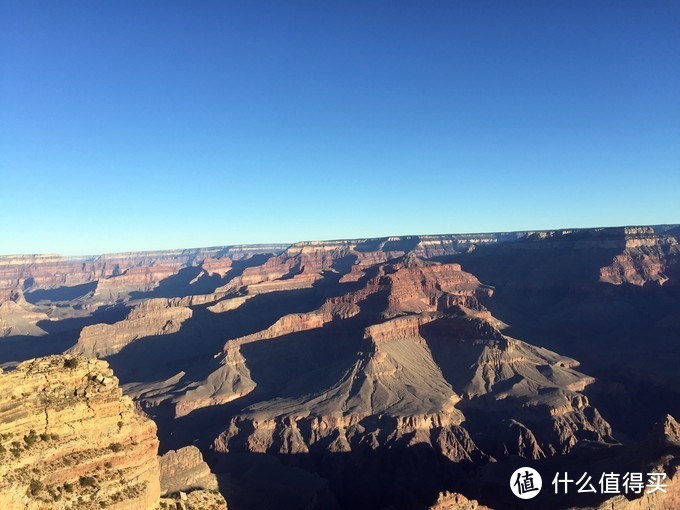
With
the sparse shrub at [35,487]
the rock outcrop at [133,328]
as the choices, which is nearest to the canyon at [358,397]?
the sparse shrub at [35,487]

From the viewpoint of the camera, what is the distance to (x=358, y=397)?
90125 mm

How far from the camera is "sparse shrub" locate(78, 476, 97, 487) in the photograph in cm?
2433

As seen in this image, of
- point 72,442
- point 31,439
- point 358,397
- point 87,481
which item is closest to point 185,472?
point 87,481

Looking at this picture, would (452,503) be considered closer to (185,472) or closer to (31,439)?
(185,472)

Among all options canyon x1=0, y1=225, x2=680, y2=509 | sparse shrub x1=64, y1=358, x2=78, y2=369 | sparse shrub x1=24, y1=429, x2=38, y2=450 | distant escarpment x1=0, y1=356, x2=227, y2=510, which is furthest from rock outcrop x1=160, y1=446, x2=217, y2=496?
sparse shrub x1=24, y1=429, x2=38, y2=450

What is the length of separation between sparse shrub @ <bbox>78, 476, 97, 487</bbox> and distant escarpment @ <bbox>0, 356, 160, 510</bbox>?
0.05 metres

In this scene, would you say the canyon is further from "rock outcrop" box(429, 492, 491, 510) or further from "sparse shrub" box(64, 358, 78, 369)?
"rock outcrop" box(429, 492, 491, 510)

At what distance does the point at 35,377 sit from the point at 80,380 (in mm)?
2191

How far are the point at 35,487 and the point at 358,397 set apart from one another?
71406 millimetres

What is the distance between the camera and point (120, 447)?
25922mm

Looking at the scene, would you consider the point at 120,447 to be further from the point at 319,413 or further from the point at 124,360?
the point at 124,360

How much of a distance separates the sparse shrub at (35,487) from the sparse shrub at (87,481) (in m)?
1.77

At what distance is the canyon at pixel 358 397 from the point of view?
2569 centimetres

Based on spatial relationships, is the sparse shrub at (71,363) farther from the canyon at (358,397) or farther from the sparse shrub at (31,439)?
the sparse shrub at (31,439)
